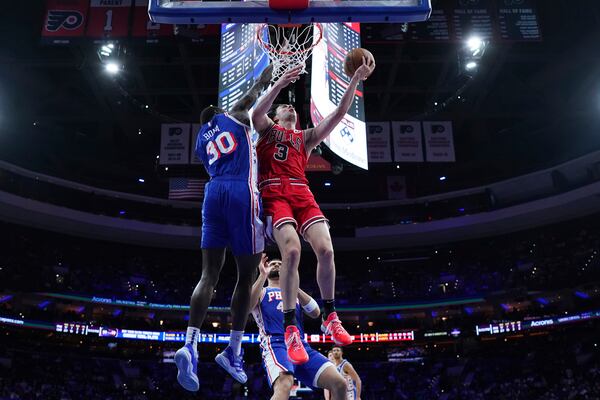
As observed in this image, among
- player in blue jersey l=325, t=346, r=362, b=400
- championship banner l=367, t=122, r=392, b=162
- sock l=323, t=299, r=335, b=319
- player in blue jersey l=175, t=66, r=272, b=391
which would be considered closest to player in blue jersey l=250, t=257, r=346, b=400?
sock l=323, t=299, r=335, b=319

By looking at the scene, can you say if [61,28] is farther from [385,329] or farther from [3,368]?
[385,329]

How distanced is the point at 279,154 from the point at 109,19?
9634 mm

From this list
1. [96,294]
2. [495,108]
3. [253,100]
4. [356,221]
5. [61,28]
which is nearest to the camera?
[253,100]

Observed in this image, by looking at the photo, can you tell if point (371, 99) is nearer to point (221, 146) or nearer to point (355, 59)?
point (355, 59)

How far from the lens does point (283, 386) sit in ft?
21.3

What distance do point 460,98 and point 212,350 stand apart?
19100mm

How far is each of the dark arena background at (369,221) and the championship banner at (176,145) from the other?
7 cm

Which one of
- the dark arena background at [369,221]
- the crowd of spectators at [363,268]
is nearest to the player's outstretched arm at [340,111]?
the dark arena background at [369,221]

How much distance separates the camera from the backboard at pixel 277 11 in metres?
4.83

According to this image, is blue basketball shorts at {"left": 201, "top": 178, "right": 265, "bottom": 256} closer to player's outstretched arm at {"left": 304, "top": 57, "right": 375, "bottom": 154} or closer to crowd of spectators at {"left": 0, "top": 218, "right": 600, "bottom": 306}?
player's outstretched arm at {"left": 304, "top": 57, "right": 375, "bottom": 154}

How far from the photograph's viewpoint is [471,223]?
98.6 ft

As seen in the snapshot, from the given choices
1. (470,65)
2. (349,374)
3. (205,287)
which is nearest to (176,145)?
(349,374)

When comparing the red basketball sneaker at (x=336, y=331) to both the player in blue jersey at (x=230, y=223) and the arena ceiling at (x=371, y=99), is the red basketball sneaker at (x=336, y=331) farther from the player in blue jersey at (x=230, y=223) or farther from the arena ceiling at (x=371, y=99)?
the arena ceiling at (x=371, y=99)

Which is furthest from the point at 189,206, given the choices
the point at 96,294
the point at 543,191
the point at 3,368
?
the point at 543,191
